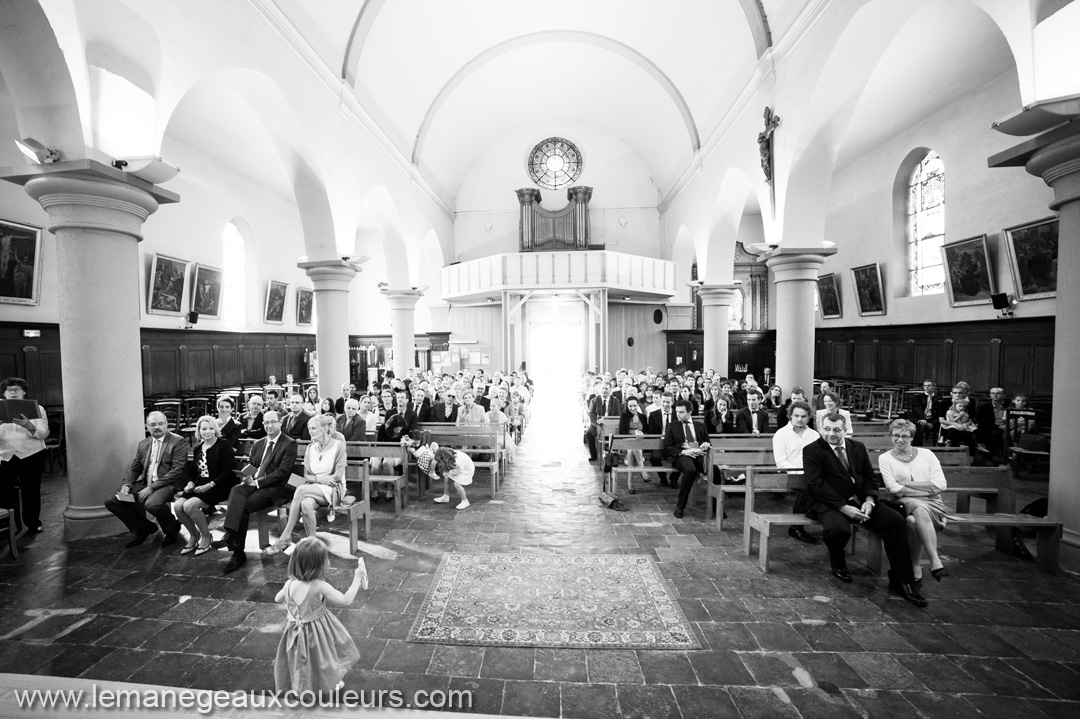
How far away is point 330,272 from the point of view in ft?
30.3

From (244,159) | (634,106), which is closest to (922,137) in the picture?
(634,106)

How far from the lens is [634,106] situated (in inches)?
639

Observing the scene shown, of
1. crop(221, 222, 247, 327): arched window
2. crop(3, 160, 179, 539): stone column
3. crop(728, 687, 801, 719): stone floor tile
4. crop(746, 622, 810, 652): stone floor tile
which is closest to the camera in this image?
crop(728, 687, 801, 719): stone floor tile

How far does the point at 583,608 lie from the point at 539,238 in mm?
16964

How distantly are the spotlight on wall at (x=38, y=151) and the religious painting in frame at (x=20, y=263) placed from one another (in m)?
5.20

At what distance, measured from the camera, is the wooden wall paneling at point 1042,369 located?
8711 millimetres

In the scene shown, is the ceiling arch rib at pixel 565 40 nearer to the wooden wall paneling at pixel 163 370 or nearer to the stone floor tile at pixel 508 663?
the wooden wall paneling at pixel 163 370

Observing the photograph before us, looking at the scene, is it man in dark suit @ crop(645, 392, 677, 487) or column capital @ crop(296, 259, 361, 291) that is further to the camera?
column capital @ crop(296, 259, 361, 291)

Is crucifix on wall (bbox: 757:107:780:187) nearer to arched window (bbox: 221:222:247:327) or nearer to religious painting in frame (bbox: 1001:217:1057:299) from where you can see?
religious painting in frame (bbox: 1001:217:1057:299)

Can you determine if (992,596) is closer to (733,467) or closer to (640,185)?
(733,467)

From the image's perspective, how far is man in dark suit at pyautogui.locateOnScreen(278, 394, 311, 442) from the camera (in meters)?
5.96

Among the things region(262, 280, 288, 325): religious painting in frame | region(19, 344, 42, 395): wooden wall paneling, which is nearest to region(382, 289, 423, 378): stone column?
region(262, 280, 288, 325): religious painting in frame

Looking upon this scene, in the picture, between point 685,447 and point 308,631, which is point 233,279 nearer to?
point 685,447

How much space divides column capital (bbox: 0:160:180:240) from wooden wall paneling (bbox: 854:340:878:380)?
15554 mm
